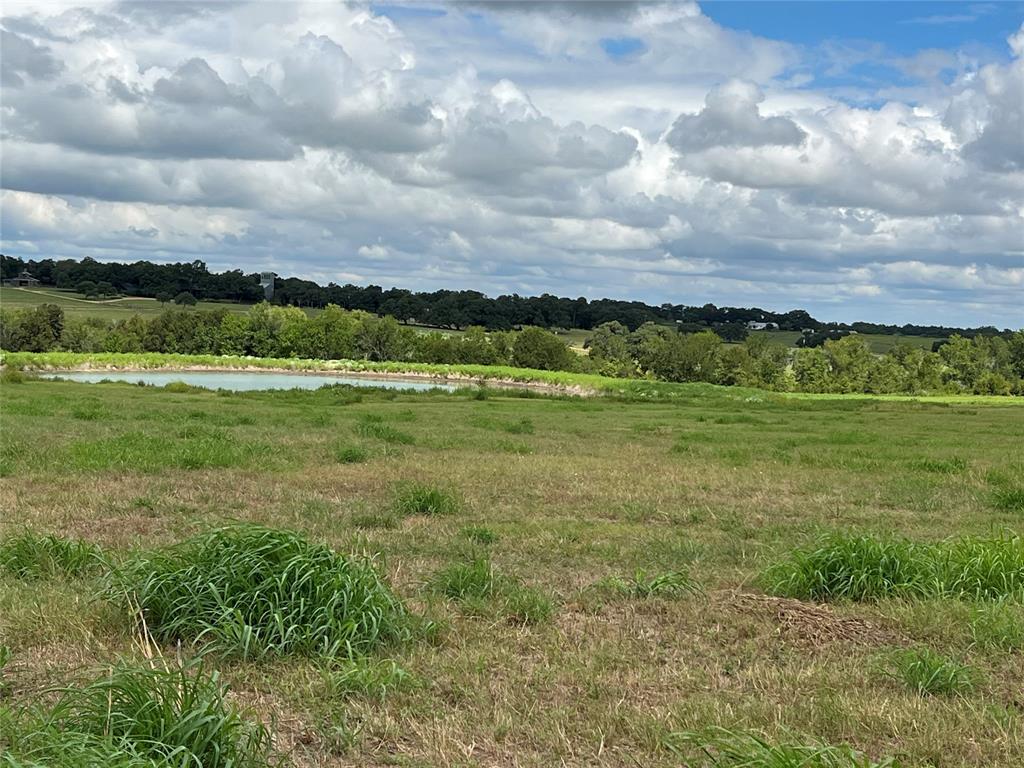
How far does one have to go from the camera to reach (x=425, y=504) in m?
11.9

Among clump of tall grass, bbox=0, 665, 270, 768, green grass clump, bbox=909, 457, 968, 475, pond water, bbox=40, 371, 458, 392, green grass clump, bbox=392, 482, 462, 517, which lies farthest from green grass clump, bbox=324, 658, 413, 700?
pond water, bbox=40, 371, 458, 392

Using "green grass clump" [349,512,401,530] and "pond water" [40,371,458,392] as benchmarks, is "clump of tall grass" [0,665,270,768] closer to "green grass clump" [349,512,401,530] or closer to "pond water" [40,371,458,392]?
"green grass clump" [349,512,401,530]

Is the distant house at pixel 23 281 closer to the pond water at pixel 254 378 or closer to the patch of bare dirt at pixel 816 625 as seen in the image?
the patch of bare dirt at pixel 816 625

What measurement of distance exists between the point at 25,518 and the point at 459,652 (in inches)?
267

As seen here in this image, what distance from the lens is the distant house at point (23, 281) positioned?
15.6 metres

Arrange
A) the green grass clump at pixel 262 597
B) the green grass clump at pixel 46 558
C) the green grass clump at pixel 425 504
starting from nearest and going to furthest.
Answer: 1. the green grass clump at pixel 262 597
2. the green grass clump at pixel 46 558
3. the green grass clump at pixel 425 504

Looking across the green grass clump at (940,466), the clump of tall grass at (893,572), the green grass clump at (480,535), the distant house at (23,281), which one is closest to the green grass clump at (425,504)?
the green grass clump at (480,535)

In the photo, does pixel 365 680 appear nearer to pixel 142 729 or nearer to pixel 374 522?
pixel 142 729

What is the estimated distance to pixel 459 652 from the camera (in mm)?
6086

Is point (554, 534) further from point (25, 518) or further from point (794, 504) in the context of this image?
point (25, 518)

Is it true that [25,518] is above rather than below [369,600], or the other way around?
below

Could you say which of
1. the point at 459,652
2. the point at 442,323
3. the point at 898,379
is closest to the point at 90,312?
the point at 442,323

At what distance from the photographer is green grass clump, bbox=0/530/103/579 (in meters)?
7.64

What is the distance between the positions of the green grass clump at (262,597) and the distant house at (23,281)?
412 inches
